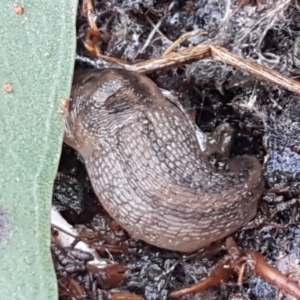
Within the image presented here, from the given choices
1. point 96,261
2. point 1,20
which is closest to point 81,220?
point 96,261

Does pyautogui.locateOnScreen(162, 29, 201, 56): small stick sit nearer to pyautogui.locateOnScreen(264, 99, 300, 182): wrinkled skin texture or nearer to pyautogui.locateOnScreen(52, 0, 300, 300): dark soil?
pyautogui.locateOnScreen(52, 0, 300, 300): dark soil

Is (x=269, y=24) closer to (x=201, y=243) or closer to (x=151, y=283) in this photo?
(x=201, y=243)

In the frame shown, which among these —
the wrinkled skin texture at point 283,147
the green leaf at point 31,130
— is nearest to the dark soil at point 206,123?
the wrinkled skin texture at point 283,147

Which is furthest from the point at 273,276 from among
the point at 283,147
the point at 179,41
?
the point at 179,41

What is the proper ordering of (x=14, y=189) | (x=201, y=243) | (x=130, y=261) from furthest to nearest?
(x=130, y=261), (x=201, y=243), (x=14, y=189)

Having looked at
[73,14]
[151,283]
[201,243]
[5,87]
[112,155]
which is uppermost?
[73,14]

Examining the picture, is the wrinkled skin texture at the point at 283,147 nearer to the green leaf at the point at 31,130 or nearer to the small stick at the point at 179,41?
the small stick at the point at 179,41

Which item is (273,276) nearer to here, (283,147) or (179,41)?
(283,147)
